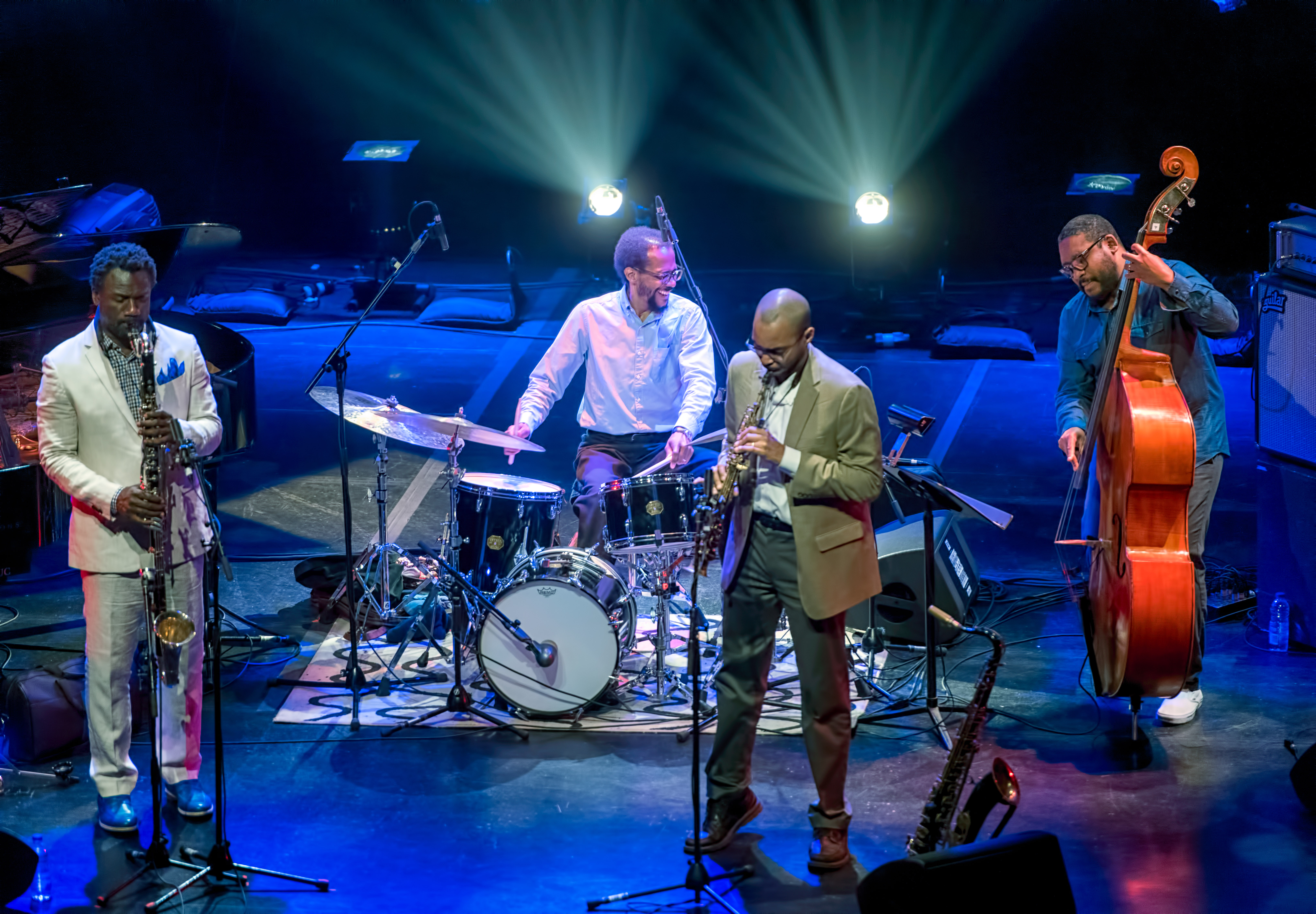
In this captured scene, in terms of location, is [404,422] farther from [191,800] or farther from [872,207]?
[872,207]

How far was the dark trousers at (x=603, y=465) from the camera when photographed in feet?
21.4

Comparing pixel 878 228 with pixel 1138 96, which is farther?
pixel 878 228

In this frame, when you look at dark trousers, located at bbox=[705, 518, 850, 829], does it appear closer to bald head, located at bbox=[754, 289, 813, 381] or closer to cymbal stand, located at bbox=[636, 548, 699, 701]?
bald head, located at bbox=[754, 289, 813, 381]

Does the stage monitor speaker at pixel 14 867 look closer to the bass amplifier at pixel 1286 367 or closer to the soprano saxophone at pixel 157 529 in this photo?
the soprano saxophone at pixel 157 529

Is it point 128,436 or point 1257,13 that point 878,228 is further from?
point 128,436

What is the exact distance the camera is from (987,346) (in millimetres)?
10297

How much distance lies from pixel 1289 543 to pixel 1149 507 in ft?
7.64

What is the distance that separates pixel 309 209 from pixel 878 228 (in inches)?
175

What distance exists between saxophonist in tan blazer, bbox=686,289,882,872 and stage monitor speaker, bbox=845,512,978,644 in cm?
203

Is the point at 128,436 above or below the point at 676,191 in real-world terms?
below

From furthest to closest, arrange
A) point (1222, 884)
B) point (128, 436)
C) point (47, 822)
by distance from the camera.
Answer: point (47, 822) → point (128, 436) → point (1222, 884)

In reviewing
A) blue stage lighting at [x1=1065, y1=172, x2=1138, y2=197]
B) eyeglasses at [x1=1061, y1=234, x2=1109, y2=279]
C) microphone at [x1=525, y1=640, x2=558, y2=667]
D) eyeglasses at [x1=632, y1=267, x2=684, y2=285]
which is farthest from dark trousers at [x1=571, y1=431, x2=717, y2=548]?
blue stage lighting at [x1=1065, y1=172, x2=1138, y2=197]

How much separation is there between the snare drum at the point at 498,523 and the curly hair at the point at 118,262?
190 cm

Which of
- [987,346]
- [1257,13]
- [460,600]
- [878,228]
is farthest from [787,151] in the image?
[460,600]
